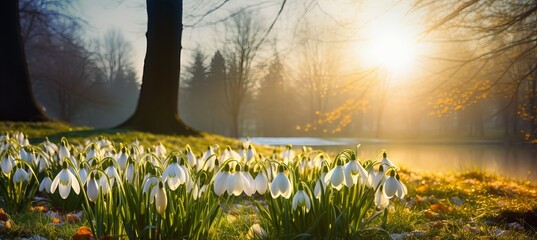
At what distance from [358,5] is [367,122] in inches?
1974

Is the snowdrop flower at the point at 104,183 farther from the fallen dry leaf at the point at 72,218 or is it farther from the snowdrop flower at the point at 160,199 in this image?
the fallen dry leaf at the point at 72,218

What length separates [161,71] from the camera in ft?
37.4

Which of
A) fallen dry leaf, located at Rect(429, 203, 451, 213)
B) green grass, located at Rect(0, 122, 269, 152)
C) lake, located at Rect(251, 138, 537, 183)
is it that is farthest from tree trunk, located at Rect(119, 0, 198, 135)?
fallen dry leaf, located at Rect(429, 203, 451, 213)

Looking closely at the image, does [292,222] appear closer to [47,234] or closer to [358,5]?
[47,234]

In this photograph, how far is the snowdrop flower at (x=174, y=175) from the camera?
2455 mm

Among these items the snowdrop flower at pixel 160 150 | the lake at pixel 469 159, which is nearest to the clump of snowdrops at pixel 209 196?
the snowdrop flower at pixel 160 150

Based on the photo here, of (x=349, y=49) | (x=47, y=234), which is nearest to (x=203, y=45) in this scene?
(x=349, y=49)

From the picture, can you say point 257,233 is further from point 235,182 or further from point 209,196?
point 235,182

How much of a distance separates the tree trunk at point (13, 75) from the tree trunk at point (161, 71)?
3.57 metres

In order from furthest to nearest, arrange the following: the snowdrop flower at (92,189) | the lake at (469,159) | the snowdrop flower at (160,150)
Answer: the lake at (469,159) < the snowdrop flower at (160,150) < the snowdrop flower at (92,189)

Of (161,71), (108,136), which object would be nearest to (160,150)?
(108,136)

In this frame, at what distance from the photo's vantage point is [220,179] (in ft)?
8.05

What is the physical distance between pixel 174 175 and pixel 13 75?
515 inches

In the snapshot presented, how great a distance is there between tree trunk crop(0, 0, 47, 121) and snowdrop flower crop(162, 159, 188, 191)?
1217 centimetres
